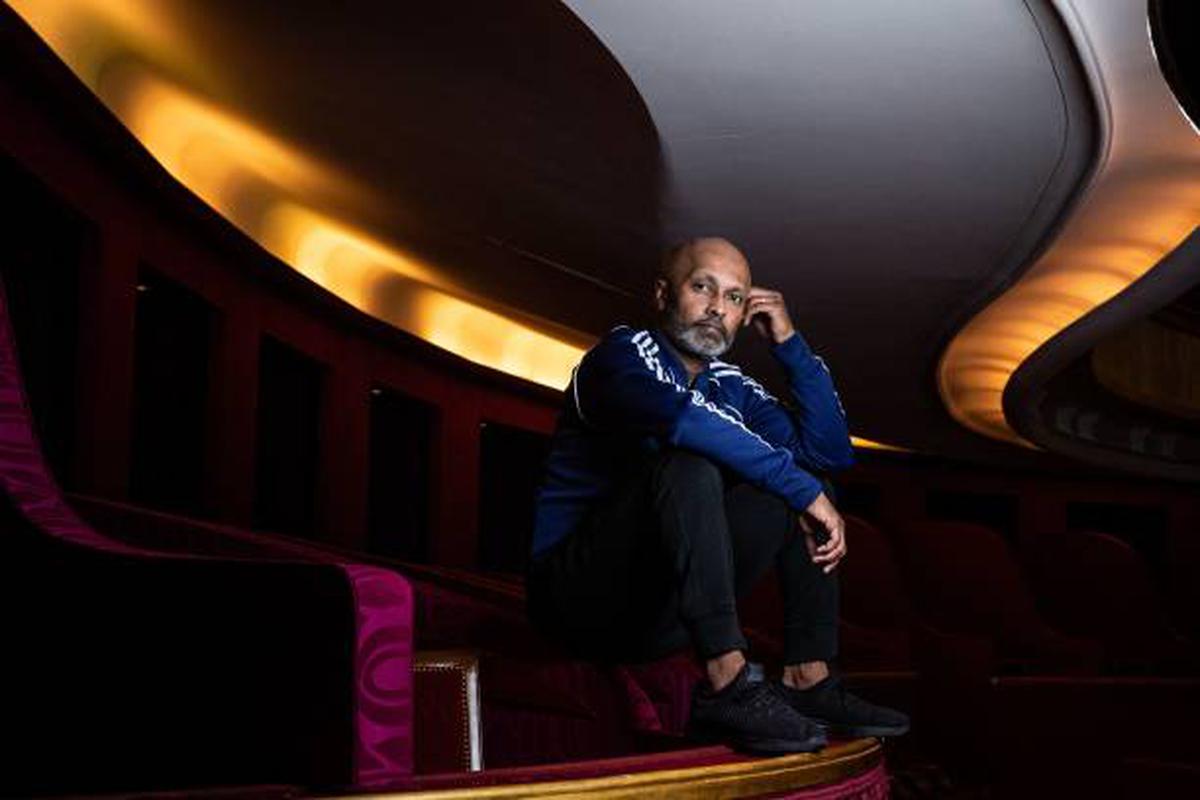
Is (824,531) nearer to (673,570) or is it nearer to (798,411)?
(673,570)

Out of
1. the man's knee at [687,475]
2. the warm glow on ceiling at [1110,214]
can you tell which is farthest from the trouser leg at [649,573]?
the warm glow on ceiling at [1110,214]

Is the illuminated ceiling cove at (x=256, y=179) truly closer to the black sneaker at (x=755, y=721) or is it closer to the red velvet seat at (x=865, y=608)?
the red velvet seat at (x=865, y=608)

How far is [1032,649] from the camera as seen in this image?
5.77 meters

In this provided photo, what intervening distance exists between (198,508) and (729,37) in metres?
1.72

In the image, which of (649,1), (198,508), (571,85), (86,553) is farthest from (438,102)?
(86,553)

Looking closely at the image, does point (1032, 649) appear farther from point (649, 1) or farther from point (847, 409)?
point (649, 1)

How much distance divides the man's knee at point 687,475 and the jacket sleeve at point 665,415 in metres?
0.03

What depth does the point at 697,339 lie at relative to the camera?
68.3 inches

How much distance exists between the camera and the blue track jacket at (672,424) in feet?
5.00

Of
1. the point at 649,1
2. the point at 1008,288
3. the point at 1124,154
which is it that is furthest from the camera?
the point at 1008,288

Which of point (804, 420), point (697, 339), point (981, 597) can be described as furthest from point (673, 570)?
point (981, 597)

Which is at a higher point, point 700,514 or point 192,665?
point 700,514

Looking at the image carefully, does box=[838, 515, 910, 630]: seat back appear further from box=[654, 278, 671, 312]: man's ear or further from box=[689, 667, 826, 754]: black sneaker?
box=[689, 667, 826, 754]: black sneaker

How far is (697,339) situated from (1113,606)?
18.0 ft
